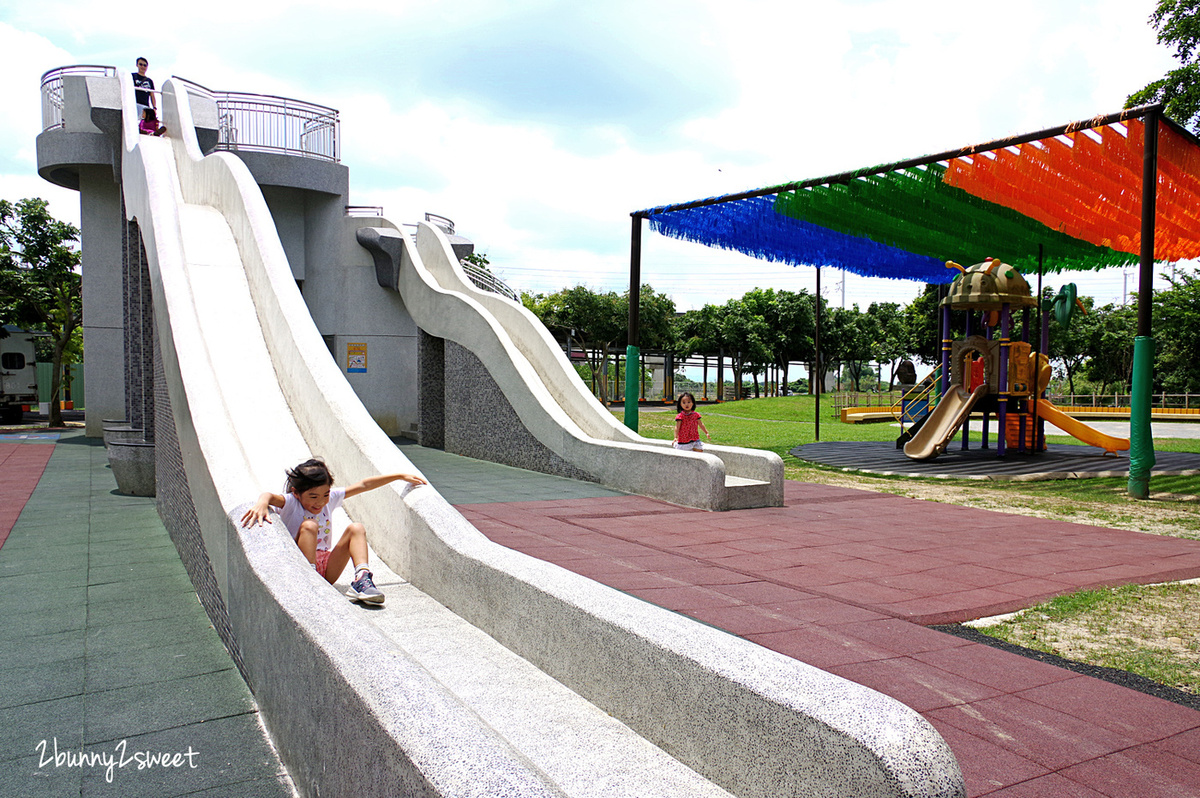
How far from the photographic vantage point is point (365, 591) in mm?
4785

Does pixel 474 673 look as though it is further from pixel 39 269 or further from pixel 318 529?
pixel 39 269

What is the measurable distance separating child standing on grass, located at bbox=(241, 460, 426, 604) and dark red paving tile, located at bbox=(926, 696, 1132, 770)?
10.5ft

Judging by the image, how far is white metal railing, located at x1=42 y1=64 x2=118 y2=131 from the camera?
18.6 m

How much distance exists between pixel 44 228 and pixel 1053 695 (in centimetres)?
2953

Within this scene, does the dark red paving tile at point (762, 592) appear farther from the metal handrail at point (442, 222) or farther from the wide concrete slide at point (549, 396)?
the metal handrail at point (442, 222)


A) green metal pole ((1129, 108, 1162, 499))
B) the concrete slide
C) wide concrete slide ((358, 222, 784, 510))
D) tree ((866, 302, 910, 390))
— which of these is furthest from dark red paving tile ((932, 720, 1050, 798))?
tree ((866, 302, 910, 390))

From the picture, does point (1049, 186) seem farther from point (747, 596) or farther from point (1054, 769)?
point (1054, 769)

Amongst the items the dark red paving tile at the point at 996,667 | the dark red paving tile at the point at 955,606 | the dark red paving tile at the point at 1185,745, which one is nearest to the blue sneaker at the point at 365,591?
the dark red paving tile at the point at 996,667

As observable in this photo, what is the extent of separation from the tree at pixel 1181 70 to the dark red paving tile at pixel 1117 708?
48.8 ft

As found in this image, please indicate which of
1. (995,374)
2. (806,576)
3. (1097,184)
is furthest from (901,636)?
(995,374)

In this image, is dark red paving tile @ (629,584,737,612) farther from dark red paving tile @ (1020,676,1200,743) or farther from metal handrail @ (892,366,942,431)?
metal handrail @ (892,366,942,431)

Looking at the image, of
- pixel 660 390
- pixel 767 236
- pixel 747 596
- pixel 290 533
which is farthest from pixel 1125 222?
pixel 660 390

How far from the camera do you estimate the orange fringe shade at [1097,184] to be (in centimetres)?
1038

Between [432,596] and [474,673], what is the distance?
1.33 m
